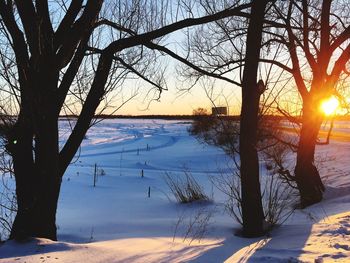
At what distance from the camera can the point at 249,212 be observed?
6.77m

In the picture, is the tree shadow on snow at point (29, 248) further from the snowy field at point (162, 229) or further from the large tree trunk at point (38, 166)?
the large tree trunk at point (38, 166)

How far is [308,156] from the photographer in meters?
10.8

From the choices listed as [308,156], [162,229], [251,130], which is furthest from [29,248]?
→ [308,156]

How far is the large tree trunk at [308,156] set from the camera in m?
10.6

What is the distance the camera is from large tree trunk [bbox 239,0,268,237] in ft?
21.0

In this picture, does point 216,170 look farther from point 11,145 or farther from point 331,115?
point 11,145

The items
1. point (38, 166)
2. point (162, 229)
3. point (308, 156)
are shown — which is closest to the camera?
point (38, 166)

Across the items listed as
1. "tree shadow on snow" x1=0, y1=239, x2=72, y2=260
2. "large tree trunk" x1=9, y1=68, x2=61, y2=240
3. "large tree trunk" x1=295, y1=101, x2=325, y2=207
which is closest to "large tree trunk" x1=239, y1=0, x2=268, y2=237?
"large tree trunk" x1=9, y1=68, x2=61, y2=240

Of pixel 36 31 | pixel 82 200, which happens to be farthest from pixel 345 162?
pixel 36 31

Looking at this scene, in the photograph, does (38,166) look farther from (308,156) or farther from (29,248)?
(308,156)

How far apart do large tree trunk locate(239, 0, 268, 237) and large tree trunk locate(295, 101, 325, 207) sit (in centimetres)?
435

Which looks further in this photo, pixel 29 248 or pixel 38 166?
pixel 38 166

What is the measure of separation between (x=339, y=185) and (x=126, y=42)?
925 cm

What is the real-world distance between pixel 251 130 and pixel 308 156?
4766 mm
